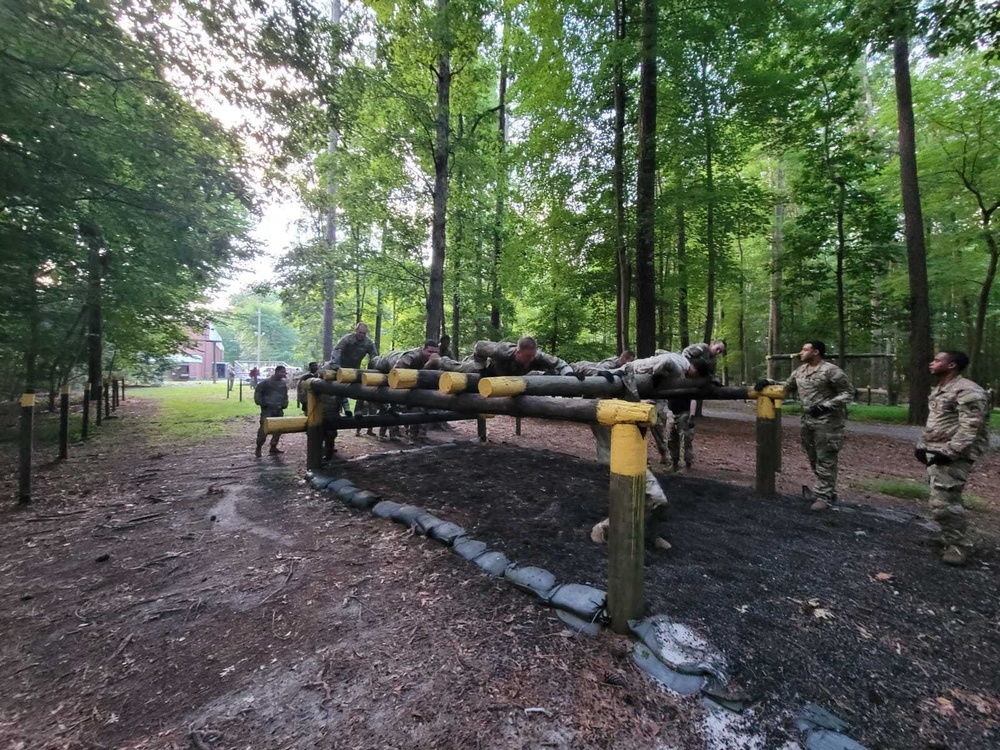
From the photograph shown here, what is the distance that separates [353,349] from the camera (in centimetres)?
785

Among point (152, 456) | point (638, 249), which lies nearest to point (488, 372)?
point (638, 249)

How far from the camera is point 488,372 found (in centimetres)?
411

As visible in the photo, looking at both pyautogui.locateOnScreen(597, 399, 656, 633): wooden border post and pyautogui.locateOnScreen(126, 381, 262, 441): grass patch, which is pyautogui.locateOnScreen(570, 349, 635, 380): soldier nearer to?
pyautogui.locateOnScreen(597, 399, 656, 633): wooden border post

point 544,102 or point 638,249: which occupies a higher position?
point 544,102

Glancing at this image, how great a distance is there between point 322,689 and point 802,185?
14.9 m

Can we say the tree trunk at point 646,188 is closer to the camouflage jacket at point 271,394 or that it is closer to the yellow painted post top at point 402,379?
the yellow painted post top at point 402,379

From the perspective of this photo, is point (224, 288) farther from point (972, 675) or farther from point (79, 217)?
point (972, 675)

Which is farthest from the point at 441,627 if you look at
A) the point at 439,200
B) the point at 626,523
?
the point at 439,200

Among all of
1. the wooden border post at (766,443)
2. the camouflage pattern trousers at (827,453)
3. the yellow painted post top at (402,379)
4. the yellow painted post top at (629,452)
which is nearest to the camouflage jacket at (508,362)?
the yellow painted post top at (402,379)

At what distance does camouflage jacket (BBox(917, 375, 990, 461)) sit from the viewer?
3.28 meters

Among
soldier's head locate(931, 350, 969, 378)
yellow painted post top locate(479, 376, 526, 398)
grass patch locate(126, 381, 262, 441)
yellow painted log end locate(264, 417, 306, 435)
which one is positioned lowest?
grass patch locate(126, 381, 262, 441)

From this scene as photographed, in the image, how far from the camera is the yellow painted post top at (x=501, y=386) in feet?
10.2

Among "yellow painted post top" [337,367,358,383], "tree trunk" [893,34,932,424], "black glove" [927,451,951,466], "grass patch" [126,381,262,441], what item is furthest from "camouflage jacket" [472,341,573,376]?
"tree trunk" [893,34,932,424]

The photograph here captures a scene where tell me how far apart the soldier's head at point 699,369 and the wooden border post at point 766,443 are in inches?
23.6
